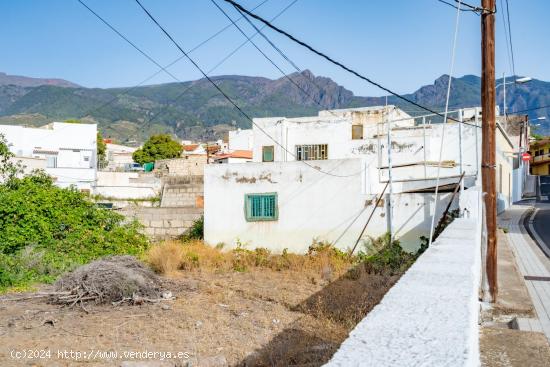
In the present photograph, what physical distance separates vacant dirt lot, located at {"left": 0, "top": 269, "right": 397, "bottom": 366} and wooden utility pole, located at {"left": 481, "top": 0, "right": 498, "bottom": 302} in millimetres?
2525

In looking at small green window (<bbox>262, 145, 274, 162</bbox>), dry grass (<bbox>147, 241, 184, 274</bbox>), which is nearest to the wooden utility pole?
dry grass (<bbox>147, 241, 184, 274</bbox>)

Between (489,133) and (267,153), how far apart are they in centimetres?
2161

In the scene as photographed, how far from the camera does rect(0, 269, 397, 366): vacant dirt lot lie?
703cm

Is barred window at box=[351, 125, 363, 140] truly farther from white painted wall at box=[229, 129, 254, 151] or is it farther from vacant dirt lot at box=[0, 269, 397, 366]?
white painted wall at box=[229, 129, 254, 151]

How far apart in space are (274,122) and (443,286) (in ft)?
87.9

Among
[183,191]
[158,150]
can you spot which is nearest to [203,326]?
[183,191]

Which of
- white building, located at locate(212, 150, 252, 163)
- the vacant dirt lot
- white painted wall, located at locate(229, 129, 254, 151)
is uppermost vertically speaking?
white painted wall, located at locate(229, 129, 254, 151)

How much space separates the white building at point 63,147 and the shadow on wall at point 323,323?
32.2 metres

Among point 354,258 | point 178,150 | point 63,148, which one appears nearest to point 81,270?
point 354,258

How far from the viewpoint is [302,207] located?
16.6 meters

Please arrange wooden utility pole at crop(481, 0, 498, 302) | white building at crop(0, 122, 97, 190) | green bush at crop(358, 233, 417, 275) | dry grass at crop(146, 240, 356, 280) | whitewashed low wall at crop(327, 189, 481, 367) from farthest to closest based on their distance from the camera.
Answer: white building at crop(0, 122, 97, 190)
dry grass at crop(146, 240, 356, 280)
green bush at crop(358, 233, 417, 275)
wooden utility pole at crop(481, 0, 498, 302)
whitewashed low wall at crop(327, 189, 481, 367)

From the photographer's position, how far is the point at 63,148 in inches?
1672

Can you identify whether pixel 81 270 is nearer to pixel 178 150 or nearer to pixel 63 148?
pixel 63 148

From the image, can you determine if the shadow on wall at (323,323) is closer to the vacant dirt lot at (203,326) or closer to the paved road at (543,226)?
the vacant dirt lot at (203,326)
